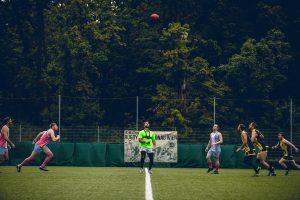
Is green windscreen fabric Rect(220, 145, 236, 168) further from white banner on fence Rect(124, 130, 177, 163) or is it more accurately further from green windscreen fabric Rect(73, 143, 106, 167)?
green windscreen fabric Rect(73, 143, 106, 167)

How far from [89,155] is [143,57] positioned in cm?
1884

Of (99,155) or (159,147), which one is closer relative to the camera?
(99,155)

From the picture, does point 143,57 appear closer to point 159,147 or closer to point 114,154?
point 159,147

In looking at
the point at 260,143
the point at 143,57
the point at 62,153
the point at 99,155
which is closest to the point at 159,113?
the point at 143,57

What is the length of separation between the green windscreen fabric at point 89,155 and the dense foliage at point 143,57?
9.90 metres

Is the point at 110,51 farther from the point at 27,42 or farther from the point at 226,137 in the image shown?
the point at 226,137

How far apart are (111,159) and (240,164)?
624 centimetres

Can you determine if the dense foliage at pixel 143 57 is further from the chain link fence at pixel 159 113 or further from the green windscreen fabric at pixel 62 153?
the green windscreen fabric at pixel 62 153

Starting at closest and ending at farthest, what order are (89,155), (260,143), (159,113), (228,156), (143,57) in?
1. (260,143)
2. (228,156)
3. (89,155)
4. (159,113)
5. (143,57)

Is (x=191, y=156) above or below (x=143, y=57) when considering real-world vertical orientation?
below

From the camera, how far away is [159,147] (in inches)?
1382

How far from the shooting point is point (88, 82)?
51906 millimetres

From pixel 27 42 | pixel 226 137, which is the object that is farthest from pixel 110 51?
pixel 226 137

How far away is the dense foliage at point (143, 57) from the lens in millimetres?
47094
